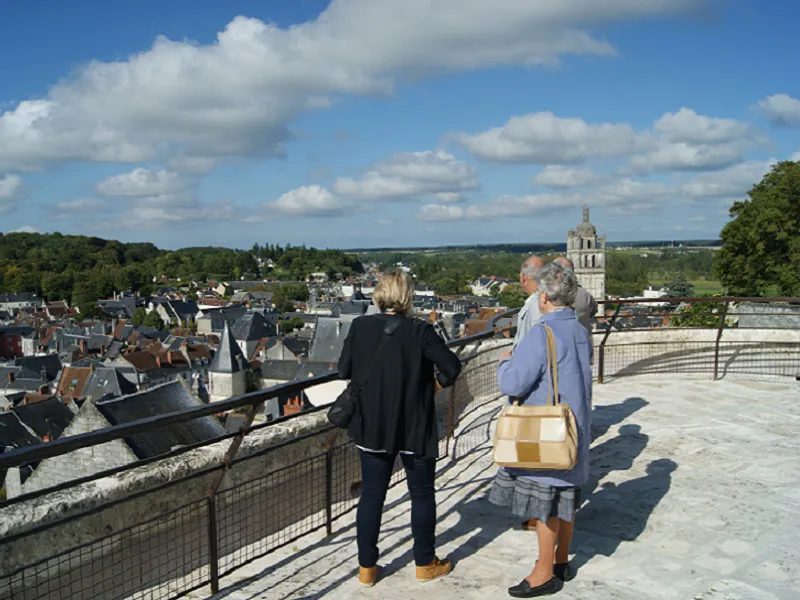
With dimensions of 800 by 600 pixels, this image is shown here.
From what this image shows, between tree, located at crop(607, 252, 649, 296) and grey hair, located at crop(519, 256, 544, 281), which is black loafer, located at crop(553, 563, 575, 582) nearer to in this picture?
grey hair, located at crop(519, 256, 544, 281)

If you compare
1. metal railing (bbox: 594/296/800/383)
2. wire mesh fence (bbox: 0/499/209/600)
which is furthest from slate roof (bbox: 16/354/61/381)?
wire mesh fence (bbox: 0/499/209/600)

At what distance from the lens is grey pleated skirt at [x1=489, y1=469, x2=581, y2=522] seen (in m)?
3.31

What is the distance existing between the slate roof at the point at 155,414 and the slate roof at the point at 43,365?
57544 mm

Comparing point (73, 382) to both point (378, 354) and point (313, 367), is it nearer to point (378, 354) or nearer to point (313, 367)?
point (313, 367)

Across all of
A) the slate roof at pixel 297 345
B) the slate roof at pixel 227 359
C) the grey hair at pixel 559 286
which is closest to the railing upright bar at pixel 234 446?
the grey hair at pixel 559 286

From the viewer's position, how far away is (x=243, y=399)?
355cm

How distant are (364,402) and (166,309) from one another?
117m

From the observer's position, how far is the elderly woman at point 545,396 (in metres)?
3.30

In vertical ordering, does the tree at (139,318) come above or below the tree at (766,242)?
below

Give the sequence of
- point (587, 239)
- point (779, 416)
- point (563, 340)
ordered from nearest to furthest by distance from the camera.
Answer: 1. point (563, 340)
2. point (779, 416)
3. point (587, 239)

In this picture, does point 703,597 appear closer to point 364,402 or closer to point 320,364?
point 364,402

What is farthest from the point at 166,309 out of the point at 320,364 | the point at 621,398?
the point at 621,398

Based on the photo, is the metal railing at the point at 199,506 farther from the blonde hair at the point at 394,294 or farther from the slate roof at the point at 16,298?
the slate roof at the point at 16,298

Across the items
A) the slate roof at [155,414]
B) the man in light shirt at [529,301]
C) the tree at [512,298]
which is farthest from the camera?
the tree at [512,298]
